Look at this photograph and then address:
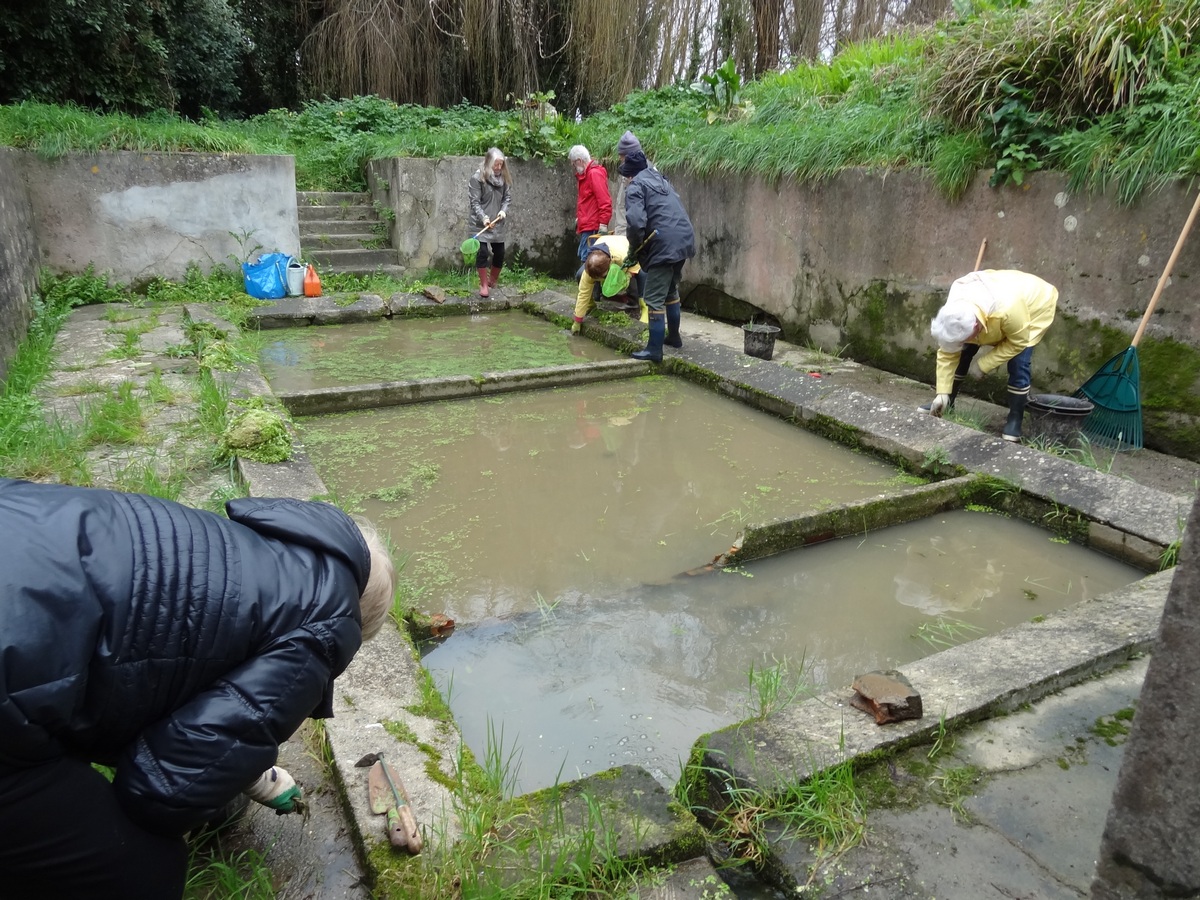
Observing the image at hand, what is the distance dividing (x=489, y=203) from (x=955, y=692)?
24.9ft

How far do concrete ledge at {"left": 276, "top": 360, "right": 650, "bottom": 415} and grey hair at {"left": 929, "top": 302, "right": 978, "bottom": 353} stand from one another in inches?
97.4

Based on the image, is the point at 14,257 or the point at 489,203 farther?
the point at 489,203

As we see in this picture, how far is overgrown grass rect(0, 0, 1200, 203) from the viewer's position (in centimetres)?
488

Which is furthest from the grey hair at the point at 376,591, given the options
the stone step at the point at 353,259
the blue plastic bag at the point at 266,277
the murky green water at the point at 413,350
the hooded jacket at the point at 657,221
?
the stone step at the point at 353,259

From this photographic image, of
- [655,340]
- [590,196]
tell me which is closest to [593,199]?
[590,196]

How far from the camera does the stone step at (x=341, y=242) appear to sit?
32.4ft

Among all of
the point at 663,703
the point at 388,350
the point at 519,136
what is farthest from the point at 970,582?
the point at 519,136

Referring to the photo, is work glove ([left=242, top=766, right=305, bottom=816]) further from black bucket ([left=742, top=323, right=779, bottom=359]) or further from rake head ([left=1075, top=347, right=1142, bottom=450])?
black bucket ([left=742, top=323, right=779, bottom=359])

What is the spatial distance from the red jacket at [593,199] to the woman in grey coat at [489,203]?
0.92m

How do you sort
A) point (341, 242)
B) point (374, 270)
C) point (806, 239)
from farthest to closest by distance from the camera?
1. point (341, 242)
2. point (374, 270)
3. point (806, 239)

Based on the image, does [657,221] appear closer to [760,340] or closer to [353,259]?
[760,340]

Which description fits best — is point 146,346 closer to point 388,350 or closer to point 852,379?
point 388,350

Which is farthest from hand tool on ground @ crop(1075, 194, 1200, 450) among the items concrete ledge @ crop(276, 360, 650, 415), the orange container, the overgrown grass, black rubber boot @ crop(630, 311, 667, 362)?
the orange container

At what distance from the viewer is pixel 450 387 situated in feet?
19.2
